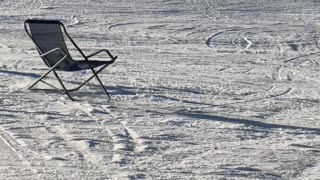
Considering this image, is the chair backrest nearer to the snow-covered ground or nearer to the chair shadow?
the snow-covered ground

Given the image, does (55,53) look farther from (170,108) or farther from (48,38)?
(170,108)

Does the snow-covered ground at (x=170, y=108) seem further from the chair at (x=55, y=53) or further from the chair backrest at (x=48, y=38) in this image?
the chair backrest at (x=48, y=38)

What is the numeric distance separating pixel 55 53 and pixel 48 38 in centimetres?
36

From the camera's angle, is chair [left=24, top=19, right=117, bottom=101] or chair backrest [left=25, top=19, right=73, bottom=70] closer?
chair [left=24, top=19, right=117, bottom=101]

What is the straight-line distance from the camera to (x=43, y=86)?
935 cm

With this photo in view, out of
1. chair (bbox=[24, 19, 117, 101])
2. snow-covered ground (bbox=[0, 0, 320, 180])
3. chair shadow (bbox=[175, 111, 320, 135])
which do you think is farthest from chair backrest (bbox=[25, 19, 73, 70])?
chair shadow (bbox=[175, 111, 320, 135])

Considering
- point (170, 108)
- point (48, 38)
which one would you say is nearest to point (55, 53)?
point (48, 38)

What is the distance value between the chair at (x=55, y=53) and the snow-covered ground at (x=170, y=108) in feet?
0.78

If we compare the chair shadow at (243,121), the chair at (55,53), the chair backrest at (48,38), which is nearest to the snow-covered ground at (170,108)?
the chair shadow at (243,121)

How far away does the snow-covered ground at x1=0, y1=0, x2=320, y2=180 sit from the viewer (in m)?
6.38

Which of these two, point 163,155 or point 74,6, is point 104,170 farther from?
point 74,6

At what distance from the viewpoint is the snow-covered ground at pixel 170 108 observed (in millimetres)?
6383

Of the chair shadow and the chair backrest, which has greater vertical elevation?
the chair shadow

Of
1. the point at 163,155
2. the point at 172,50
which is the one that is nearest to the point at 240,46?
the point at 172,50
